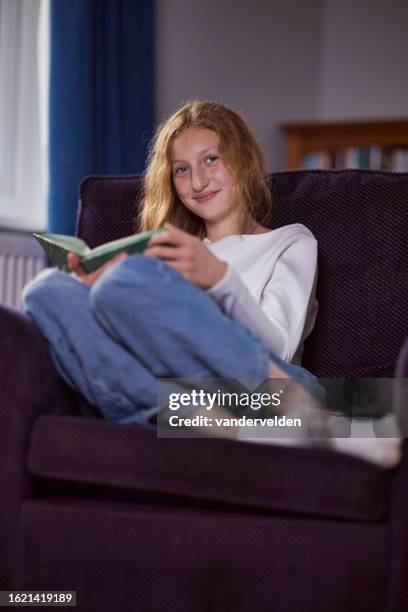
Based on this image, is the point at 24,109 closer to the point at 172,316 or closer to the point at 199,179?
the point at 199,179

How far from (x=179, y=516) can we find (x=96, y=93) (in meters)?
2.28

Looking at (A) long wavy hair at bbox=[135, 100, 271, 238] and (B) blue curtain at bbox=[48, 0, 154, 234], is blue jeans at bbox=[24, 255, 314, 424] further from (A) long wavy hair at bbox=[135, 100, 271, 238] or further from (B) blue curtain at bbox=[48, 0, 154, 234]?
(B) blue curtain at bbox=[48, 0, 154, 234]

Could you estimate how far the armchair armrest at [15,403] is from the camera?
1.05 meters

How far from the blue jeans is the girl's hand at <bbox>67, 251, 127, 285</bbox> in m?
0.05

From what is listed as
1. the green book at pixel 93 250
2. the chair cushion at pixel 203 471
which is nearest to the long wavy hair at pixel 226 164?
the green book at pixel 93 250

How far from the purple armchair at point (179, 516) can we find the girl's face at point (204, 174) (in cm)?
59

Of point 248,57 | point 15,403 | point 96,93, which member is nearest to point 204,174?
point 15,403

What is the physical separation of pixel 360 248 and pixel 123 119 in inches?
74.1

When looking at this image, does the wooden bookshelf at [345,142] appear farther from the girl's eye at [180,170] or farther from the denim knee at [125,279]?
the denim knee at [125,279]

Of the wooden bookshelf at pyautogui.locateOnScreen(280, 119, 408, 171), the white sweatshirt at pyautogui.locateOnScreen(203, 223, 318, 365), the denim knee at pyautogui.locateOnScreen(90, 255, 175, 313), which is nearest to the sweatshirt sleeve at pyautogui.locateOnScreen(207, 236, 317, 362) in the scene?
the white sweatshirt at pyautogui.locateOnScreen(203, 223, 318, 365)

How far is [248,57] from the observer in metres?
3.76

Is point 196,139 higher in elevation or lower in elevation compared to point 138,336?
higher

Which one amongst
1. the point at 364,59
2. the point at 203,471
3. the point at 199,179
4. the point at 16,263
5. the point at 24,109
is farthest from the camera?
the point at 364,59

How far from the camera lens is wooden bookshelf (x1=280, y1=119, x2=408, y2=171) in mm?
3453
